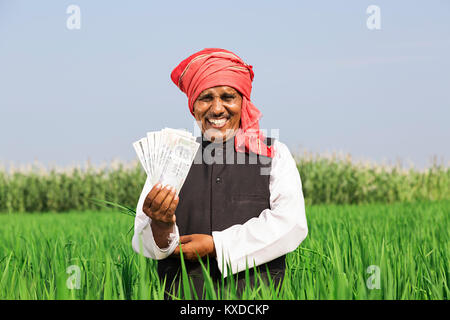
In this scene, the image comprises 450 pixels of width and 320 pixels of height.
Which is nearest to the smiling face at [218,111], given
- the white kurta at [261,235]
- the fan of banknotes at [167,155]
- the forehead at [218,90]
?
the forehead at [218,90]

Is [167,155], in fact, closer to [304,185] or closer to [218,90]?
[218,90]

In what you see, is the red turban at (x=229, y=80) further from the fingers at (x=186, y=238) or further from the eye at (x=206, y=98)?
the fingers at (x=186, y=238)

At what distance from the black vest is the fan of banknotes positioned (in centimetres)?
28

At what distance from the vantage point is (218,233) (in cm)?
202

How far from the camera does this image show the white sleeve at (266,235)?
2.00 m

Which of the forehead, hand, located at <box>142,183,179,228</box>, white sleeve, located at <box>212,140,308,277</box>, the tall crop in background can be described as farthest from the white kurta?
the tall crop in background

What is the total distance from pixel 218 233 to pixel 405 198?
12486mm

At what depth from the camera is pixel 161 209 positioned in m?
1.87

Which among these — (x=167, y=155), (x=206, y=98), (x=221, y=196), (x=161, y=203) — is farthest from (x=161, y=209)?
(x=206, y=98)

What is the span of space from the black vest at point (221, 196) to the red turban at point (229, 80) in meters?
0.06

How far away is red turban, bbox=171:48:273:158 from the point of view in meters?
2.11

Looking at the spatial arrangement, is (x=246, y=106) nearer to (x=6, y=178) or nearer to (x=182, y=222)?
(x=182, y=222)
